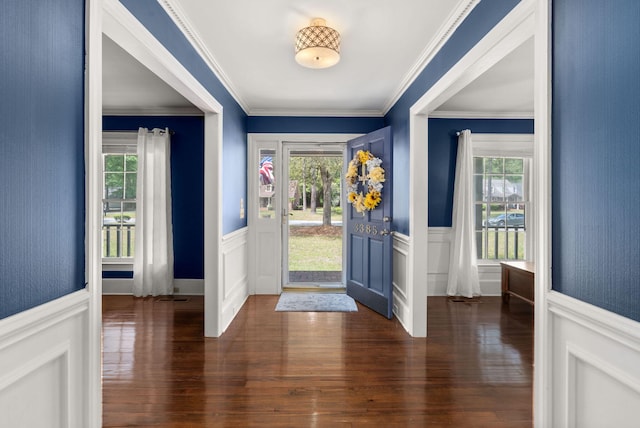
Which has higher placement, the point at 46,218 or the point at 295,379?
the point at 46,218

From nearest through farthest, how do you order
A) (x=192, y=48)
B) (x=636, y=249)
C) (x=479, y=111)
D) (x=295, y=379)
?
1. (x=636, y=249)
2. (x=295, y=379)
3. (x=192, y=48)
4. (x=479, y=111)

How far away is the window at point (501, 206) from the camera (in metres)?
5.16

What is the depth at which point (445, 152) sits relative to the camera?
500 cm

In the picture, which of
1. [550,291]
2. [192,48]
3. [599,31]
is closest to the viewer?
[599,31]

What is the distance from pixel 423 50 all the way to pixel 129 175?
Answer: 429 cm

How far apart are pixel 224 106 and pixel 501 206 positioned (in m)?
4.08

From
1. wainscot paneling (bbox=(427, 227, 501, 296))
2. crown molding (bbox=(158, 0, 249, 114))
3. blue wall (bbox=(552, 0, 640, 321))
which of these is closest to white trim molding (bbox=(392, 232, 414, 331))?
wainscot paneling (bbox=(427, 227, 501, 296))

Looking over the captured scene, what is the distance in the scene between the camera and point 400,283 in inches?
157

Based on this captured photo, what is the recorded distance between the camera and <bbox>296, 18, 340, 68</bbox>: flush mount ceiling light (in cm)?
252

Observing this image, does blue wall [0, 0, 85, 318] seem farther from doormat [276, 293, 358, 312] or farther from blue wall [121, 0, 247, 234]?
doormat [276, 293, 358, 312]

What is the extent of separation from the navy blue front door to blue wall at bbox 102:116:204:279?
213 centimetres

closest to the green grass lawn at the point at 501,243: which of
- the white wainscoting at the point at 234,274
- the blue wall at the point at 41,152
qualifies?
the white wainscoting at the point at 234,274

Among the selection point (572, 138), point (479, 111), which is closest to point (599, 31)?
point (572, 138)

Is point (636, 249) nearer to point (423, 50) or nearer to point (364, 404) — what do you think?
point (364, 404)
